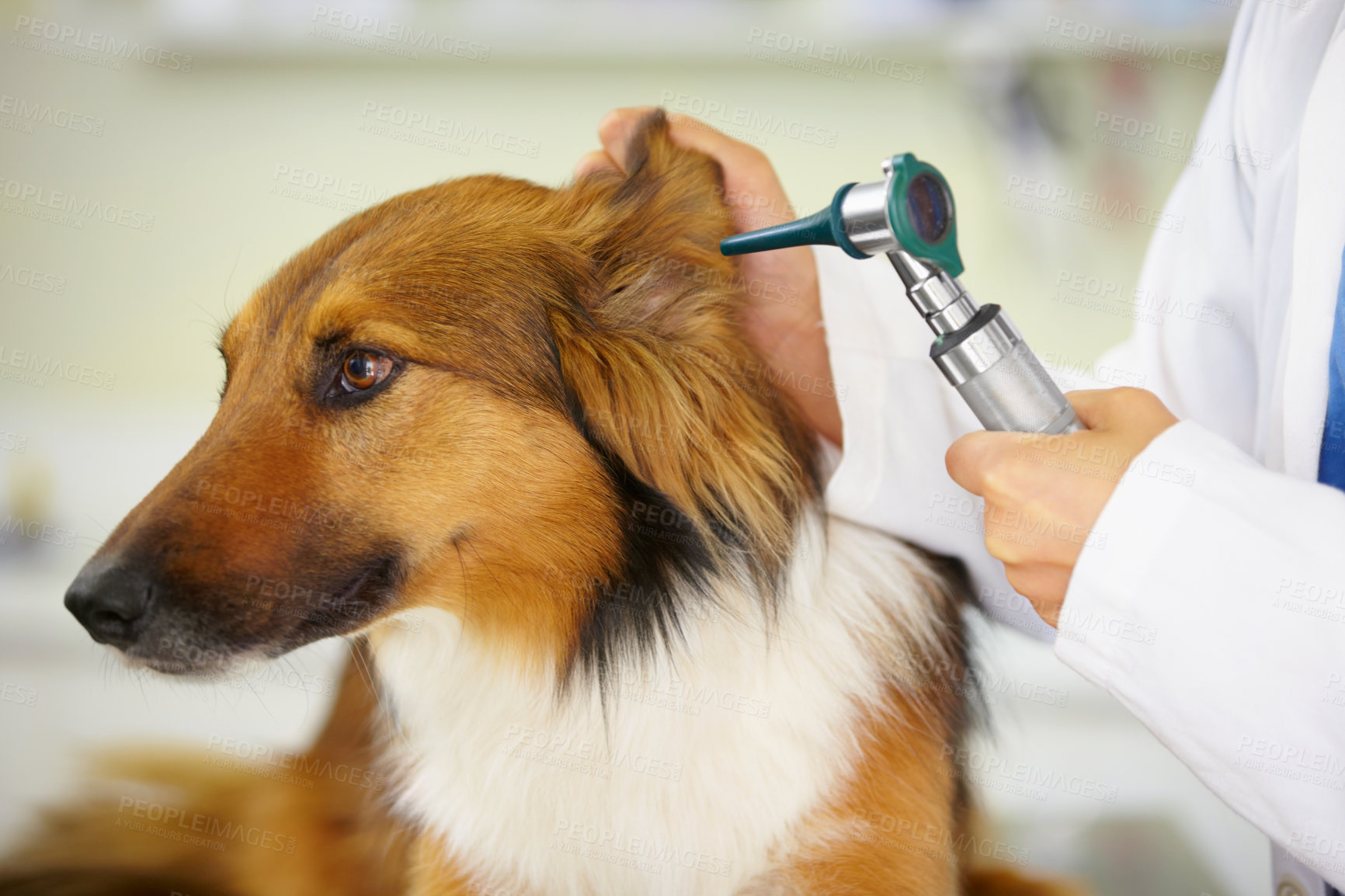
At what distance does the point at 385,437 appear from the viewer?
889 mm

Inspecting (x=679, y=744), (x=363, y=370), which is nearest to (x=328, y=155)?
(x=363, y=370)

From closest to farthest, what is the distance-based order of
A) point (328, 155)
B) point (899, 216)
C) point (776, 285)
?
point (899, 216) → point (776, 285) → point (328, 155)

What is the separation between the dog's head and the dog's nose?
6cm

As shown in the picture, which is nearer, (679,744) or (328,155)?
(679,744)

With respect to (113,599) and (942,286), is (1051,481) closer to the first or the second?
(942,286)

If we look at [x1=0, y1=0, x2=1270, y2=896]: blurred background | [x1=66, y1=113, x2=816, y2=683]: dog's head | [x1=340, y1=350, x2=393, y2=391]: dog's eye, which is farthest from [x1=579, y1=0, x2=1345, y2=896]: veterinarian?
[x1=0, y1=0, x2=1270, y2=896]: blurred background

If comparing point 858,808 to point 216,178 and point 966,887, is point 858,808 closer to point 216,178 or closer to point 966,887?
point 966,887

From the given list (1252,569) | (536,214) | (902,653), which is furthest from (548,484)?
(1252,569)

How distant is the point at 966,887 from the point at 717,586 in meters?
0.49

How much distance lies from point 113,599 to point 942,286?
2.44 ft

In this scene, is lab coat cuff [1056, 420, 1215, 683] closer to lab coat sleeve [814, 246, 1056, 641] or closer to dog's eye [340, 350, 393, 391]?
lab coat sleeve [814, 246, 1056, 641]

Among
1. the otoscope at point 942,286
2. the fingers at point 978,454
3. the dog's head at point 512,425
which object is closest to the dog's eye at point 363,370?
the dog's head at point 512,425

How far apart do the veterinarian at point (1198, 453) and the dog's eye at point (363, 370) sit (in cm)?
39

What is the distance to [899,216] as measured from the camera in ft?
2.01
